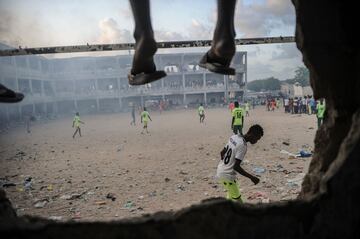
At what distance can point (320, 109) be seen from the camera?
41.3 ft

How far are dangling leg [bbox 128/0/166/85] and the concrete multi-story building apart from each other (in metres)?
40.5

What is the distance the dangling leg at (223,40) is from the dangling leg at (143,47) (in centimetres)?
26

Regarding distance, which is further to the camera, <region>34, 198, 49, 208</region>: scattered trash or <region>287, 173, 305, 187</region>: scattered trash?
<region>287, 173, 305, 187</region>: scattered trash

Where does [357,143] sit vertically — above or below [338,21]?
below

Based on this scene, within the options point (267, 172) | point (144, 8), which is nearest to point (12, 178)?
point (267, 172)

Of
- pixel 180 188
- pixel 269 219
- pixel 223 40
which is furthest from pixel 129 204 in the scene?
pixel 269 219

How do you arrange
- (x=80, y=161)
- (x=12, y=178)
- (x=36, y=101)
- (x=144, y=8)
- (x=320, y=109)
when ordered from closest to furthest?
(x=144, y=8)
(x=12, y=178)
(x=80, y=161)
(x=320, y=109)
(x=36, y=101)

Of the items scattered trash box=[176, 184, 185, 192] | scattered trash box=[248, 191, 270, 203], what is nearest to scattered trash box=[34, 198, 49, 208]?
scattered trash box=[176, 184, 185, 192]

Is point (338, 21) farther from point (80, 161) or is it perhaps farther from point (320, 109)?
point (320, 109)

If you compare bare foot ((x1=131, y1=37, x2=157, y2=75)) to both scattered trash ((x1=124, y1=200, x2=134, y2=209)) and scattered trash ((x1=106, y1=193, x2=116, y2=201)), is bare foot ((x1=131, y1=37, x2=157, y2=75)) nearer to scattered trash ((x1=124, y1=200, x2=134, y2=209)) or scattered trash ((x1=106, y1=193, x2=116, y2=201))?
scattered trash ((x1=124, y1=200, x2=134, y2=209))

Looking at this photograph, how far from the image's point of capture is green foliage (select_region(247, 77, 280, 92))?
7728 cm

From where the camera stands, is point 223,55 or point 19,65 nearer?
point 223,55

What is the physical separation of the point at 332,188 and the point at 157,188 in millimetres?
6130

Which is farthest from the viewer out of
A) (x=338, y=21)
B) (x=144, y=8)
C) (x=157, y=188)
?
(x=157, y=188)
